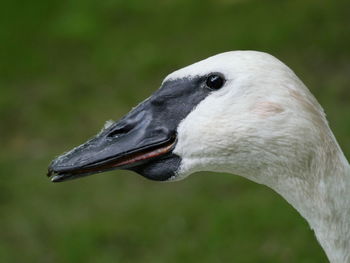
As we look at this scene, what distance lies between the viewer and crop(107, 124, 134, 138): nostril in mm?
2783

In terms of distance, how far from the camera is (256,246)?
5.12 metres

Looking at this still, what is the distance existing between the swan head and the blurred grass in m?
2.49

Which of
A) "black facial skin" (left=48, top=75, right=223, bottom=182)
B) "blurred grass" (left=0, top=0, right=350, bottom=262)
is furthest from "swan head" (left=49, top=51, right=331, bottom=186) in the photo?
"blurred grass" (left=0, top=0, right=350, bottom=262)

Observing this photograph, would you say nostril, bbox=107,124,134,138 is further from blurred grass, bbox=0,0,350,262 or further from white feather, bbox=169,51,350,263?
blurred grass, bbox=0,0,350,262

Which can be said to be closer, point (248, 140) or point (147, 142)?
point (248, 140)

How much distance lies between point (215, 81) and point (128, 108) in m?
4.51

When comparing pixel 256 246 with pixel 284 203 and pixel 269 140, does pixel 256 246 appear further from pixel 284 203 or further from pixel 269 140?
pixel 269 140

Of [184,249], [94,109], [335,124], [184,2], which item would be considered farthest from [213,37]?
[184,249]

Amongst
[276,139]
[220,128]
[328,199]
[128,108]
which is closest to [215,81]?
[220,128]

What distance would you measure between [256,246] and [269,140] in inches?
107

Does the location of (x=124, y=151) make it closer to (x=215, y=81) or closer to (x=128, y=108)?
(x=215, y=81)

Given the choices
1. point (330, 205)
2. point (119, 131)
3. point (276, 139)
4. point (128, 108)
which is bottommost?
point (330, 205)

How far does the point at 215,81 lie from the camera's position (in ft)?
8.44

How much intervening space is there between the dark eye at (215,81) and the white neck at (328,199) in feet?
1.33
